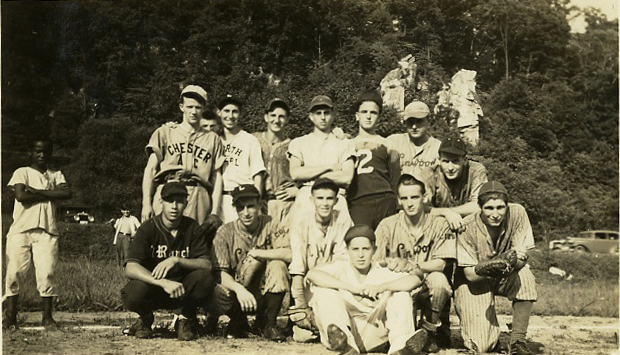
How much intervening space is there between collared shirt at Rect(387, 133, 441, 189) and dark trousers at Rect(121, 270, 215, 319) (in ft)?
6.80

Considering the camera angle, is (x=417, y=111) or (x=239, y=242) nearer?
(x=239, y=242)

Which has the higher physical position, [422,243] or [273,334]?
[422,243]

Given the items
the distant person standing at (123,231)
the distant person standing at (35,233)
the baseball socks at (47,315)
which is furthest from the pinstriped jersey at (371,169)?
the distant person standing at (123,231)

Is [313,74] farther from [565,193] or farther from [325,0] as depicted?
[565,193]

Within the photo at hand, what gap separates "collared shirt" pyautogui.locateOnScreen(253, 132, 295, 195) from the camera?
702cm

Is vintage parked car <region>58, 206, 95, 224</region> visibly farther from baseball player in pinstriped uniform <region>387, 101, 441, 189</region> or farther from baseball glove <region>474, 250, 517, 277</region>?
baseball glove <region>474, 250, 517, 277</region>

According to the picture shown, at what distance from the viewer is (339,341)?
209 inches

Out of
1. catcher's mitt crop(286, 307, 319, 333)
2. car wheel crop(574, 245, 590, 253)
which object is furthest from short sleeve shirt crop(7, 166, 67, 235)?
car wheel crop(574, 245, 590, 253)

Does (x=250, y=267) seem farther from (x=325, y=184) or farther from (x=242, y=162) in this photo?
(x=242, y=162)

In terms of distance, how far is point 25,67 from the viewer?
7.87m

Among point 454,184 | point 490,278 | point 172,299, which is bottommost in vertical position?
point 172,299

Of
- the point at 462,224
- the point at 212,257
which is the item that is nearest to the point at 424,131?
the point at 462,224

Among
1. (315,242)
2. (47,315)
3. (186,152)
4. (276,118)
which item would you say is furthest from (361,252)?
(47,315)

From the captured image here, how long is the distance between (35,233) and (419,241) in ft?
11.6
